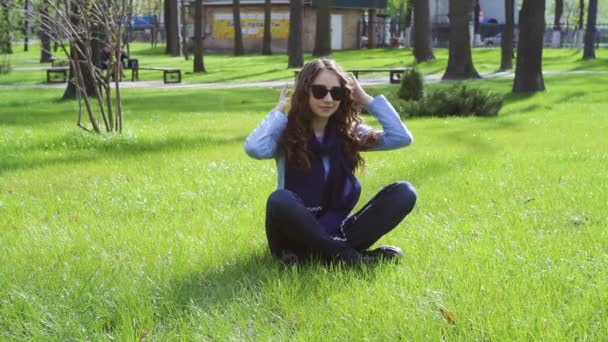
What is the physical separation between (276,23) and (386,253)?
54272mm

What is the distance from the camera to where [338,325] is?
11.5 ft

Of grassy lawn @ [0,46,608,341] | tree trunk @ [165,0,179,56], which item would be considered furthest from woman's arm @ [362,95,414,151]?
tree trunk @ [165,0,179,56]

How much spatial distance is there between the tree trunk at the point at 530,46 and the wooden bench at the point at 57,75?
14793 millimetres

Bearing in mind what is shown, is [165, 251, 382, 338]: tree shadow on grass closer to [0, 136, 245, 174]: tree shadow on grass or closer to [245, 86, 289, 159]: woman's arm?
[245, 86, 289, 159]: woman's arm

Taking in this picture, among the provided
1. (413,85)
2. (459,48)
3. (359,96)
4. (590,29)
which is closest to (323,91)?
(359,96)

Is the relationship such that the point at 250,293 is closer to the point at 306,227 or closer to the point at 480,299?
the point at 306,227

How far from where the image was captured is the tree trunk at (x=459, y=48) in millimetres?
26250

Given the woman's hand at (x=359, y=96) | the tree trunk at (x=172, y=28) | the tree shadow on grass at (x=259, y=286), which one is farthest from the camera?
the tree trunk at (x=172, y=28)

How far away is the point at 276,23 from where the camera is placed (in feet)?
189

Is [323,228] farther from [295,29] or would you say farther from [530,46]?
[295,29]

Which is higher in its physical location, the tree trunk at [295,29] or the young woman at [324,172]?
the tree trunk at [295,29]

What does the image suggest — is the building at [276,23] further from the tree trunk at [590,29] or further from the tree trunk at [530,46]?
the tree trunk at [530,46]

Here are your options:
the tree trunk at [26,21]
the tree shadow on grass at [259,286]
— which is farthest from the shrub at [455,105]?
the tree shadow on grass at [259,286]

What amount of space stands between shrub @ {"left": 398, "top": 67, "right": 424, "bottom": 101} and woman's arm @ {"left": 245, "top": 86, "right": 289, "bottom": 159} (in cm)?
1163
